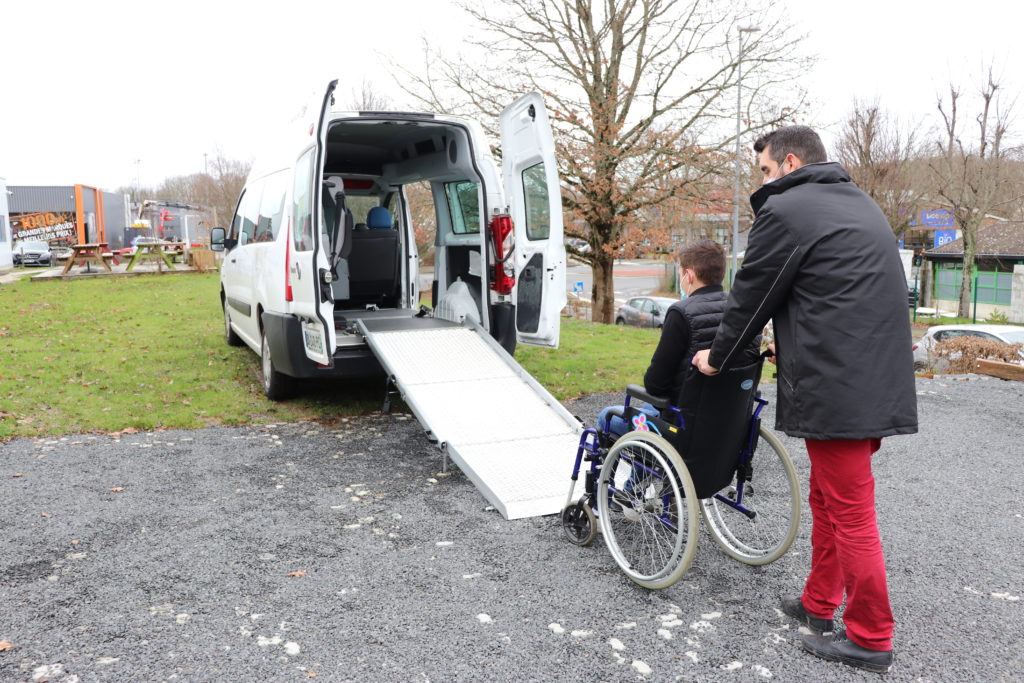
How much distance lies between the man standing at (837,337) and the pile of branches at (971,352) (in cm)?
836

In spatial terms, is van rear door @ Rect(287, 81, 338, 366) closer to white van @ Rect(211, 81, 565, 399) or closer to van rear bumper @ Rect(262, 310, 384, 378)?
white van @ Rect(211, 81, 565, 399)

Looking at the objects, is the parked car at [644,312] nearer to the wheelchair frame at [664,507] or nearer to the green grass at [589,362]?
the green grass at [589,362]

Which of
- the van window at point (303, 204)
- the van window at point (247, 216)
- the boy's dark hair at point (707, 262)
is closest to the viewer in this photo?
the boy's dark hair at point (707, 262)

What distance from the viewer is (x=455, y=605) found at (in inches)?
130

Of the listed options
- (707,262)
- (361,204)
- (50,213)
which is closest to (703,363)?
(707,262)

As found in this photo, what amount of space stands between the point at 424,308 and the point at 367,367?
1.82 metres

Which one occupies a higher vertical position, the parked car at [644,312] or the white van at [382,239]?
the white van at [382,239]

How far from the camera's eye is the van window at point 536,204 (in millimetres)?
6320

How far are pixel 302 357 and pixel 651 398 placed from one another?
354 centimetres

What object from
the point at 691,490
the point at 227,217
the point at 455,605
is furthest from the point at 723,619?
the point at 227,217

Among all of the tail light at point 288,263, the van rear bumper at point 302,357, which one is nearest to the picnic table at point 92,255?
the van rear bumper at point 302,357

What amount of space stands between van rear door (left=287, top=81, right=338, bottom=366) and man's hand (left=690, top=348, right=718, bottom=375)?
3.35m

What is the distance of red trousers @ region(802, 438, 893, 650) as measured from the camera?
2752mm

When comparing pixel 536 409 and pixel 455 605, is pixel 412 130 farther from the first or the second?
pixel 455 605
